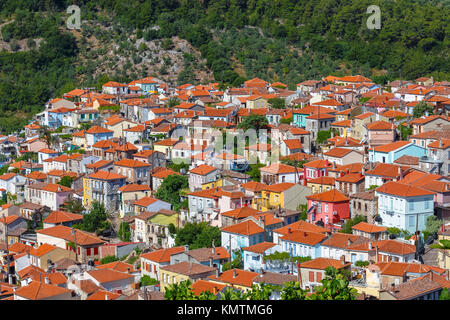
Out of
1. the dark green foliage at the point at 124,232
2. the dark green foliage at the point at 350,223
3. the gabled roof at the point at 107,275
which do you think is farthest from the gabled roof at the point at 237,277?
the dark green foliage at the point at 124,232

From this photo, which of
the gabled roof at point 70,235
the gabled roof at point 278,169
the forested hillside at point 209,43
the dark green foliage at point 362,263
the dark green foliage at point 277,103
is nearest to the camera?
the dark green foliage at point 362,263

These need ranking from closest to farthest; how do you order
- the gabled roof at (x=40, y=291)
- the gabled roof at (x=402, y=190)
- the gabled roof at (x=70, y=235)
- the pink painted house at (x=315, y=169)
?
the gabled roof at (x=40, y=291) < the gabled roof at (x=402, y=190) < the gabled roof at (x=70, y=235) < the pink painted house at (x=315, y=169)

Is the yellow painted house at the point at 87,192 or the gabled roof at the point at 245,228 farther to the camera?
the yellow painted house at the point at 87,192

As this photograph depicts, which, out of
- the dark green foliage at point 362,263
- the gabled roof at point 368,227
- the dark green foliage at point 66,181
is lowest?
the dark green foliage at point 66,181

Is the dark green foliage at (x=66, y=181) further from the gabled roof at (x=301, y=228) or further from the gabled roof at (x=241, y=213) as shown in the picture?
the gabled roof at (x=301, y=228)

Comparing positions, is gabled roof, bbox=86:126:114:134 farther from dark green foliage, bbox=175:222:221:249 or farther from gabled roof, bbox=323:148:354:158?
dark green foliage, bbox=175:222:221:249

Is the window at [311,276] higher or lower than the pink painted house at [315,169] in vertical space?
lower
